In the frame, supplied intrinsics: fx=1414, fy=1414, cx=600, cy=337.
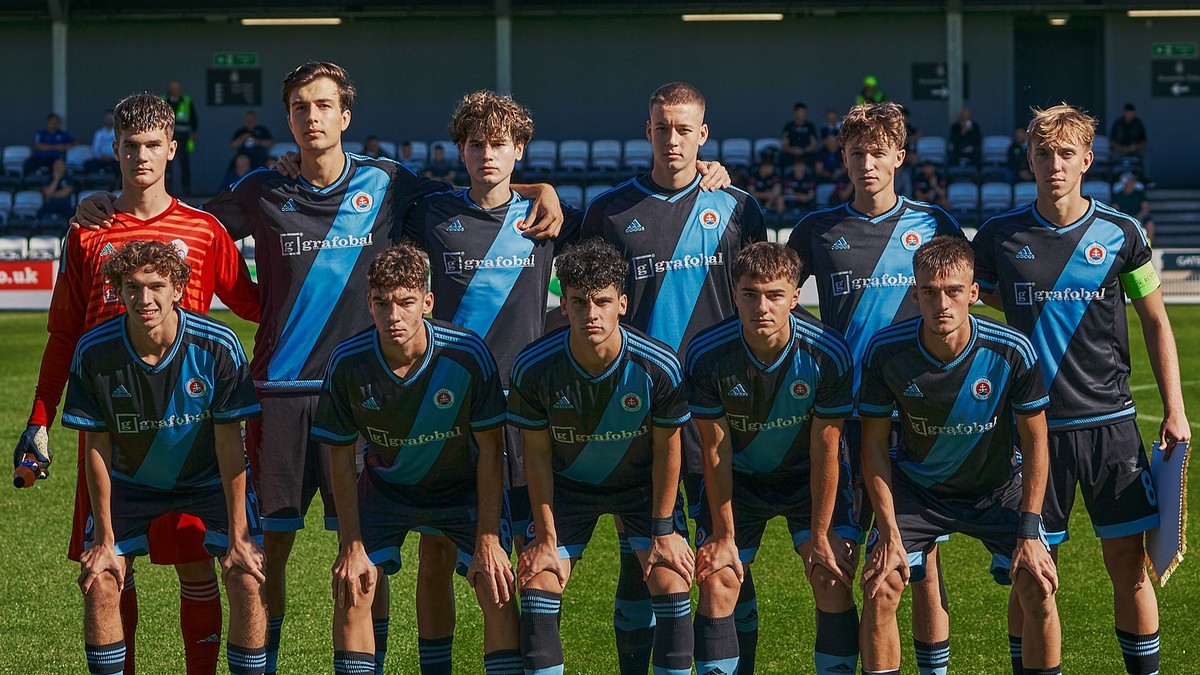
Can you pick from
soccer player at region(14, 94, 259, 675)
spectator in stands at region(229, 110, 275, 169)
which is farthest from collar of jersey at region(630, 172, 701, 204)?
spectator in stands at region(229, 110, 275, 169)

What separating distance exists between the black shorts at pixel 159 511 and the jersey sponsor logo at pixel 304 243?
857mm

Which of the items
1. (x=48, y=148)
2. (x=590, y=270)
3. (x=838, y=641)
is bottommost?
(x=838, y=641)

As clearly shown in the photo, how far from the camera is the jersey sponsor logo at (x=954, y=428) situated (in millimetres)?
4629

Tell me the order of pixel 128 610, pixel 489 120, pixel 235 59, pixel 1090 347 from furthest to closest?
pixel 235 59 < pixel 128 610 < pixel 489 120 < pixel 1090 347

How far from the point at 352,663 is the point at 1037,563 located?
220 centimetres

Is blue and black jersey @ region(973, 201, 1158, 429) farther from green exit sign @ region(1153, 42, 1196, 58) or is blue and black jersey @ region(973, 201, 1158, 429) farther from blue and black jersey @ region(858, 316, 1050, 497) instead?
green exit sign @ region(1153, 42, 1196, 58)

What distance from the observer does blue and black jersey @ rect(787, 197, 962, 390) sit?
500cm

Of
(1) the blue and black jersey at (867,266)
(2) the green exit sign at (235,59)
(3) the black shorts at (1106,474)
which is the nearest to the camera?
(3) the black shorts at (1106,474)

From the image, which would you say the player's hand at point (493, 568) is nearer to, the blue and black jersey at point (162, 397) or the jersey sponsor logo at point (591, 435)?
the jersey sponsor logo at point (591, 435)

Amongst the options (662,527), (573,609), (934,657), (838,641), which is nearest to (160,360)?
(662,527)

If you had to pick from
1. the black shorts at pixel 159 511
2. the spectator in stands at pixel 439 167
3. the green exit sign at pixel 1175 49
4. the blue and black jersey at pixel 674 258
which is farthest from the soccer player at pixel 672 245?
the green exit sign at pixel 1175 49

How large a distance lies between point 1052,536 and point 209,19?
2325 centimetres

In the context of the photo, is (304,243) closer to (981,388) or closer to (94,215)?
(94,215)

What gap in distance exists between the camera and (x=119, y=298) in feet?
15.7
